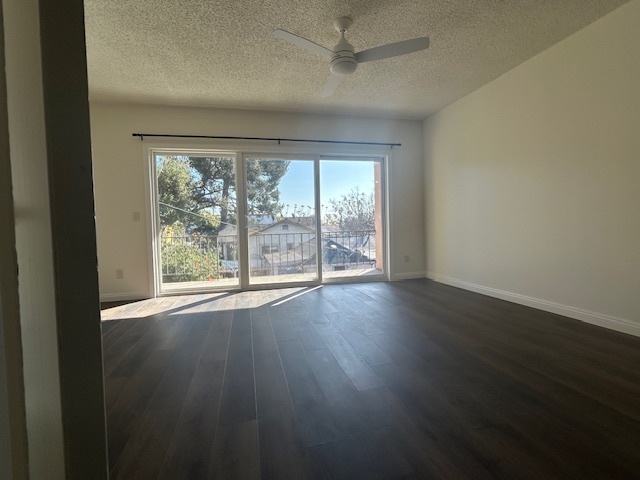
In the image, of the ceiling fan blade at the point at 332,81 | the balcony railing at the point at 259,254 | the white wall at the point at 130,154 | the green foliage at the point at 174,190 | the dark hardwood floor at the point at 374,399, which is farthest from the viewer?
the balcony railing at the point at 259,254

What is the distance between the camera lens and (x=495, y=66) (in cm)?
286

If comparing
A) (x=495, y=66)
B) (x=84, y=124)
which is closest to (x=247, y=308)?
(x=84, y=124)

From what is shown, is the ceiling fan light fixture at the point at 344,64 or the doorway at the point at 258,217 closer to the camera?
the ceiling fan light fixture at the point at 344,64

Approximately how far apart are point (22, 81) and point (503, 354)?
2.35 m

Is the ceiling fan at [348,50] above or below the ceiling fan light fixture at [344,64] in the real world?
above

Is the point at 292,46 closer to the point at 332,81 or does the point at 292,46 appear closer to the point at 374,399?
the point at 332,81

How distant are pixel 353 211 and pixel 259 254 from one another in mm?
1605

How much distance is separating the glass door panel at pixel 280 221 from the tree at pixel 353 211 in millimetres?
351

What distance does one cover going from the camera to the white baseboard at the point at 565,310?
2090mm

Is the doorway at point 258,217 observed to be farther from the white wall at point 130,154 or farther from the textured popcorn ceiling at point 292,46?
the textured popcorn ceiling at point 292,46

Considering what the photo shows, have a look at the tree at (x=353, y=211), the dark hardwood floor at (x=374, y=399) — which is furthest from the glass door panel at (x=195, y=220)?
the tree at (x=353, y=211)

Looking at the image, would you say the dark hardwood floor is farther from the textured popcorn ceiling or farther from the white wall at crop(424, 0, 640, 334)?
the textured popcorn ceiling

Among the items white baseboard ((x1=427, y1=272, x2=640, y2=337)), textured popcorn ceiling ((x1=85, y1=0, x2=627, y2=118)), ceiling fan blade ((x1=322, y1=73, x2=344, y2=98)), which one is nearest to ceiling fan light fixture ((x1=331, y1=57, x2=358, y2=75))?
ceiling fan blade ((x1=322, y1=73, x2=344, y2=98))

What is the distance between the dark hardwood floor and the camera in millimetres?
993
